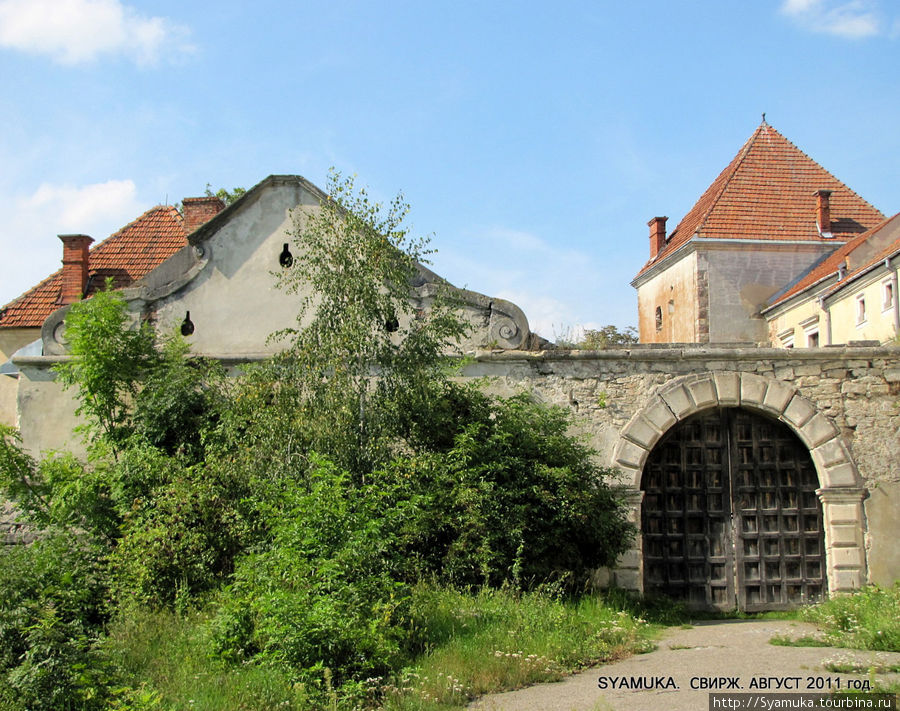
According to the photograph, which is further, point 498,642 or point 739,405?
point 739,405

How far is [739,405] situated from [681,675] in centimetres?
548

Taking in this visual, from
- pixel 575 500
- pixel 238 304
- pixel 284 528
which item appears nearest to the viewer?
pixel 284 528

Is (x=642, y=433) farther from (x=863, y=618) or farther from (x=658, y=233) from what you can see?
(x=658, y=233)

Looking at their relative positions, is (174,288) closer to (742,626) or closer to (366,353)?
(366,353)

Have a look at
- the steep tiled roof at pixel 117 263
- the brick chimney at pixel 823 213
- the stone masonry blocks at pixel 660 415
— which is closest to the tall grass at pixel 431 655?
the stone masonry blocks at pixel 660 415

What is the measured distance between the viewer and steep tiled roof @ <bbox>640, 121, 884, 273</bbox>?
2848 cm

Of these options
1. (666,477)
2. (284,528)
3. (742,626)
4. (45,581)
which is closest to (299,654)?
(284,528)

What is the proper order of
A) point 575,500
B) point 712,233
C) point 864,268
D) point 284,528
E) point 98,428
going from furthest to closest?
1. point 712,233
2. point 864,268
3. point 98,428
4. point 575,500
5. point 284,528

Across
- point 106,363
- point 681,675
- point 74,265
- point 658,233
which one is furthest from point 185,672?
point 658,233

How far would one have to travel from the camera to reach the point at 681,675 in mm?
6941

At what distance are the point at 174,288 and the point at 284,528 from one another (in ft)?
17.7

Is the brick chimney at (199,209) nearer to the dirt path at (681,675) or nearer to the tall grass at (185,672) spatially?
the tall grass at (185,672)

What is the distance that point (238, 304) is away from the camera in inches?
487

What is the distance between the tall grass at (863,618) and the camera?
799 centimetres
